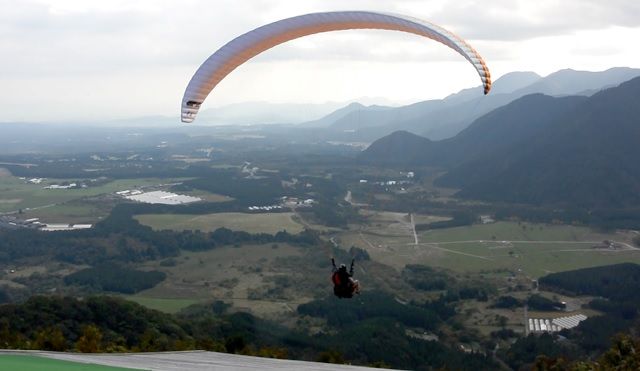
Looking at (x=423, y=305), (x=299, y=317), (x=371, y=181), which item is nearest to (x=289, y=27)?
(x=299, y=317)

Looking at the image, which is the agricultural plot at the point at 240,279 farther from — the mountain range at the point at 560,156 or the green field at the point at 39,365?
the mountain range at the point at 560,156

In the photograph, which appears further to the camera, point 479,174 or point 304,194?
point 479,174

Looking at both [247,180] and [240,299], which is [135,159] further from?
[240,299]

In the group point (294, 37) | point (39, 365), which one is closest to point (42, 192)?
point (294, 37)

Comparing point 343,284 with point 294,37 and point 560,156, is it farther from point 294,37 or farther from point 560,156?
point 560,156

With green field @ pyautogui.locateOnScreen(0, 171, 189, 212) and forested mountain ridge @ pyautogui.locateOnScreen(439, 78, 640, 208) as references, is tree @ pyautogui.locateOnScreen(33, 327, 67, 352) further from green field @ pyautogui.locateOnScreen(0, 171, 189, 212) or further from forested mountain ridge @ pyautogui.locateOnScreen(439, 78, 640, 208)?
forested mountain ridge @ pyautogui.locateOnScreen(439, 78, 640, 208)

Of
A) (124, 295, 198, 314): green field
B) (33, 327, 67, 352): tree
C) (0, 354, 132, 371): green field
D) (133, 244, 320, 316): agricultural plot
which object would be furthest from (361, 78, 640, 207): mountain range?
(0, 354, 132, 371): green field
